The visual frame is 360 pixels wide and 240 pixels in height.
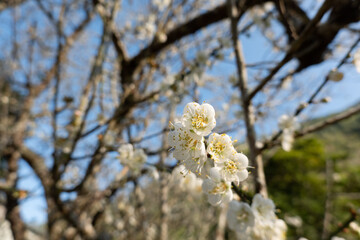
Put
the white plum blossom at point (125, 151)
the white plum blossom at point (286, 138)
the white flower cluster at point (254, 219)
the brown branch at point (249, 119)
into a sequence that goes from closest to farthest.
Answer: the white flower cluster at point (254, 219), the brown branch at point (249, 119), the white plum blossom at point (125, 151), the white plum blossom at point (286, 138)

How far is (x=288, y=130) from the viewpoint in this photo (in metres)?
1.72

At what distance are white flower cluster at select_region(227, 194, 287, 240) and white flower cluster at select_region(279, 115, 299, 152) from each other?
70 cm

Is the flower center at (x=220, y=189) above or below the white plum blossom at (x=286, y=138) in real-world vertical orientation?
above

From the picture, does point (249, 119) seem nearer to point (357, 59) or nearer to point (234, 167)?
point (234, 167)

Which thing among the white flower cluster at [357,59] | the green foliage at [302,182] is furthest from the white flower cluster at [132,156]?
the green foliage at [302,182]

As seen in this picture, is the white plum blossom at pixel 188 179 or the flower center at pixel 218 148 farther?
the white plum blossom at pixel 188 179

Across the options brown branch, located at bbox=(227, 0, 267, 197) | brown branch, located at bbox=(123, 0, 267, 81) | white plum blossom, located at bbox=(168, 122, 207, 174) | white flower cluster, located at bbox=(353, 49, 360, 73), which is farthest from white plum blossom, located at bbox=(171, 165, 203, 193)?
brown branch, located at bbox=(123, 0, 267, 81)

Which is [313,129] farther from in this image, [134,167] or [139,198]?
[139,198]

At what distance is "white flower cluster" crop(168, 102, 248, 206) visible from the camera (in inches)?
31.2

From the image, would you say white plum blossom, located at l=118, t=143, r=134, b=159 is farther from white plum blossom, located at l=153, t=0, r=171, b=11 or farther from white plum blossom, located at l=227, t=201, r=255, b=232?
white plum blossom, located at l=153, t=0, r=171, b=11

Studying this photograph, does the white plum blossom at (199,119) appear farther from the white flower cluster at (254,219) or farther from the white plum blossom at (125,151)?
the white plum blossom at (125,151)

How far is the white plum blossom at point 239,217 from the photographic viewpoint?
3.19 feet

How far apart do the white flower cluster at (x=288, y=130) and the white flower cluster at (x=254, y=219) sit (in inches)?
27.6

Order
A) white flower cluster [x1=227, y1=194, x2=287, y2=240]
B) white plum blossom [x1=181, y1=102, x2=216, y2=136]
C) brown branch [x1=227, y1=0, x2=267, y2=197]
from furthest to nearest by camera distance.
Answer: brown branch [x1=227, y1=0, x2=267, y2=197] < white flower cluster [x1=227, y1=194, x2=287, y2=240] < white plum blossom [x1=181, y1=102, x2=216, y2=136]
